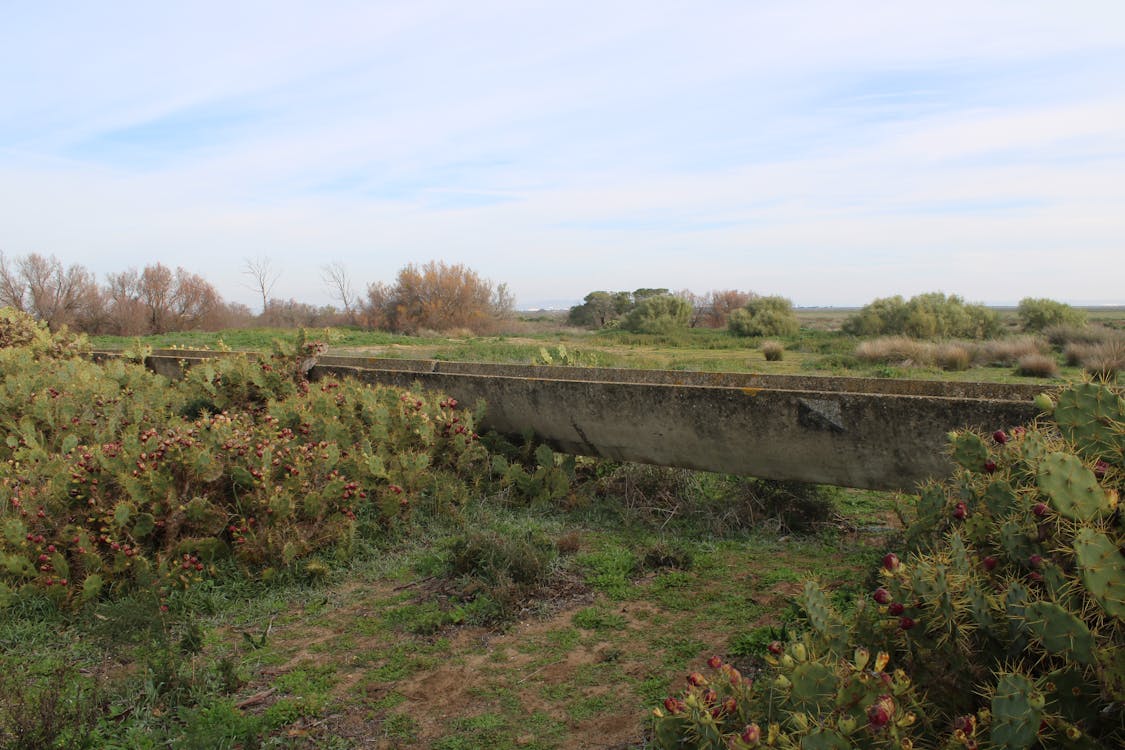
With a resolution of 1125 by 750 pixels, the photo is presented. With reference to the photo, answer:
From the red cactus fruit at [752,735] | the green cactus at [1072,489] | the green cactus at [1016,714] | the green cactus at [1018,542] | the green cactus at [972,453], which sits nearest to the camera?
the green cactus at [1016,714]

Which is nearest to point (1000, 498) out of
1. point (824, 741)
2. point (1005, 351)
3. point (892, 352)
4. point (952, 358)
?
point (824, 741)

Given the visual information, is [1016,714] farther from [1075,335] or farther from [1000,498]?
[1075,335]

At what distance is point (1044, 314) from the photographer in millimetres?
22797

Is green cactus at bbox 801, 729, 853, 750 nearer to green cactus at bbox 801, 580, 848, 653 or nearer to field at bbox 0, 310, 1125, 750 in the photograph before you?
green cactus at bbox 801, 580, 848, 653

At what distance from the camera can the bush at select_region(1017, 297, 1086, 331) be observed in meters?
22.0

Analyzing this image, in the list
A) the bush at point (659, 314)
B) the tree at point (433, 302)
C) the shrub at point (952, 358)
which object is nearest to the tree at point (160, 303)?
the tree at point (433, 302)

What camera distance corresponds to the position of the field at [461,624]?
2457mm

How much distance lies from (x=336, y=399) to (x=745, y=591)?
11.0ft

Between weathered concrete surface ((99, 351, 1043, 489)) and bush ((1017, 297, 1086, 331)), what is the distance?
21208 millimetres

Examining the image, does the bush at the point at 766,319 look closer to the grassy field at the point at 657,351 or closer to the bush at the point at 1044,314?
the grassy field at the point at 657,351

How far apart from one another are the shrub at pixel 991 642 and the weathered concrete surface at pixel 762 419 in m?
1.62

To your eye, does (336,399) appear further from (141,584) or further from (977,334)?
(977,334)

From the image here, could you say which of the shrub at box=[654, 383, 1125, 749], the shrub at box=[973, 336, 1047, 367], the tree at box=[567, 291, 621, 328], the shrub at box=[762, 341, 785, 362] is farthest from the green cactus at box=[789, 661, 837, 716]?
the tree at box=[567, 291, 621, 328]

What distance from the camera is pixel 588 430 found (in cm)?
481
